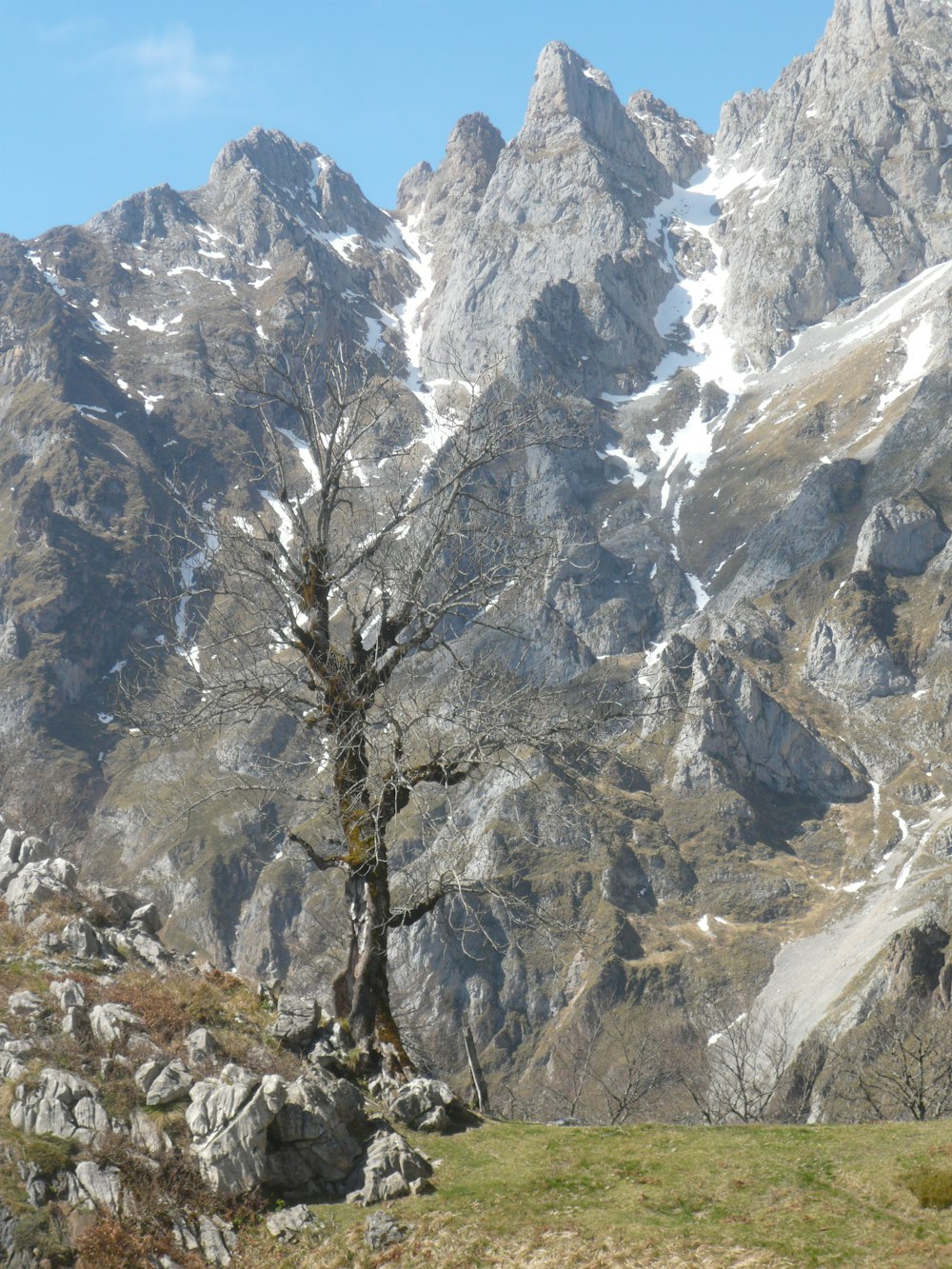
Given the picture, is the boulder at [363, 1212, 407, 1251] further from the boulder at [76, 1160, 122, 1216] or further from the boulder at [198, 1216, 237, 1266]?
the boulder at [76, 1160, 122, 1216]

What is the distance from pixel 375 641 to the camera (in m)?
17.1

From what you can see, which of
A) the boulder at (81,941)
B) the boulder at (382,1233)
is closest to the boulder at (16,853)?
the boulder at (81,941)

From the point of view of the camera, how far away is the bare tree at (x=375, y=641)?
16406 mm

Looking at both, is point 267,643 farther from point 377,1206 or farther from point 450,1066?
point 450,1066

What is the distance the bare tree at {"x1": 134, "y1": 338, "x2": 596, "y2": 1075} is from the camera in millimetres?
16406

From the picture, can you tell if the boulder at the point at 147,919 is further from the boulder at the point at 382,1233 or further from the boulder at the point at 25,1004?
the boulder at the point at 382,1233

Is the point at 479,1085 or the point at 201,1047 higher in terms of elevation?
the point at 201,1047

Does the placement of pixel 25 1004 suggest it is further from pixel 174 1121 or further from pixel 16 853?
pixel 16 853

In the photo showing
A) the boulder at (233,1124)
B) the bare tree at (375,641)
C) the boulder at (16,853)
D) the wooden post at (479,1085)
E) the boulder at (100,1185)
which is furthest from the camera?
the boulder at (16,853)

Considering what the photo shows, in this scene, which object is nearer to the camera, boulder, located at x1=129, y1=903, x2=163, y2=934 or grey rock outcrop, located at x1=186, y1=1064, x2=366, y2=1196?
grey rock outcrop, located at x1=186, y1=1064, x2=366, y2=1196

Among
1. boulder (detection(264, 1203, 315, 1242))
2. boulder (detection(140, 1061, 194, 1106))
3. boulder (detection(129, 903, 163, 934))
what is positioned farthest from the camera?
boulder (detection(129, 903, 163, 934))

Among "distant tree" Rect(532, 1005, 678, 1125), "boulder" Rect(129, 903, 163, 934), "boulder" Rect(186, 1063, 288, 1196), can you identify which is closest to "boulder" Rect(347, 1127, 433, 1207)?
"boulder" Rect(186, 1063, 288, 1196)

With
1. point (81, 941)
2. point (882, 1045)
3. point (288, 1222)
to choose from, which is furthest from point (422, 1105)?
point (882, 1045)

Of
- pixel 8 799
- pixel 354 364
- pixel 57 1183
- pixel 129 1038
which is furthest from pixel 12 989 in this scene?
pixel 8 799
